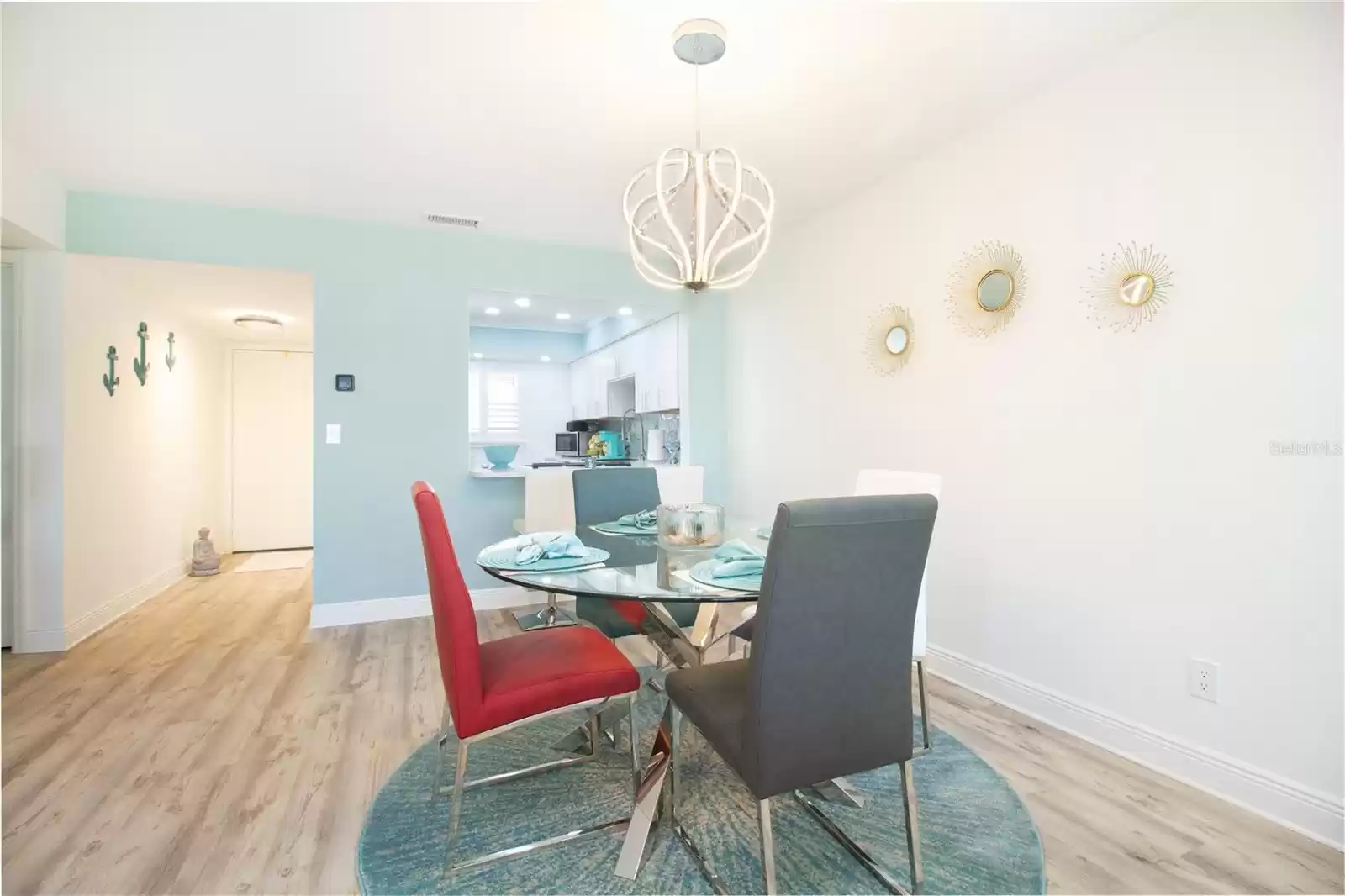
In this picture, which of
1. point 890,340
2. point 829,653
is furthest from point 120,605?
point 890,340

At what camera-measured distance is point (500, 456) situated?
4094mm

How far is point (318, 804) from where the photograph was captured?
1.80m

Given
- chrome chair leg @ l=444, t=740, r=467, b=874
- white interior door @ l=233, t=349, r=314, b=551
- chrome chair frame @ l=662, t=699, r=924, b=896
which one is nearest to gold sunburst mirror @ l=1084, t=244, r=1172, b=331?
chrome chair frame @ l=662, t=699, r=924, b=896

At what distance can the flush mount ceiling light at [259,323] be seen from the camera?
15.9 feet

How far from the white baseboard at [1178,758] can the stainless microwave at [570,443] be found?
4.44 meters

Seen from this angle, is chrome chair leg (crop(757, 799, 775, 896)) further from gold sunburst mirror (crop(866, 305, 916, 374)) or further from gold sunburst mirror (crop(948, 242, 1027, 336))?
gold sunburst mirror (crop(866, 305, 916, 374))

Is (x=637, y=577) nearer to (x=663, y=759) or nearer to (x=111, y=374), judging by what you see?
(x=663, y=759)

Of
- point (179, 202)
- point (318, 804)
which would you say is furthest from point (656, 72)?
point (179, 202)

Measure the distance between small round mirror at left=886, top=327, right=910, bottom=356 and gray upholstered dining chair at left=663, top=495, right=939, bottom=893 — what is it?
6.20ft

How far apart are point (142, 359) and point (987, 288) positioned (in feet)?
17.1

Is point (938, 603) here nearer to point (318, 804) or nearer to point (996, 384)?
point (996, 384)

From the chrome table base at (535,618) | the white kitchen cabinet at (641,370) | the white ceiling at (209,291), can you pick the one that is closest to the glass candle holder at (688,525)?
the chrome table base at (535,618)

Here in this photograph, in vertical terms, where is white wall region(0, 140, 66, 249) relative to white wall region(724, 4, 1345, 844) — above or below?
above

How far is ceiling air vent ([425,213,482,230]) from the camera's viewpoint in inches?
142
